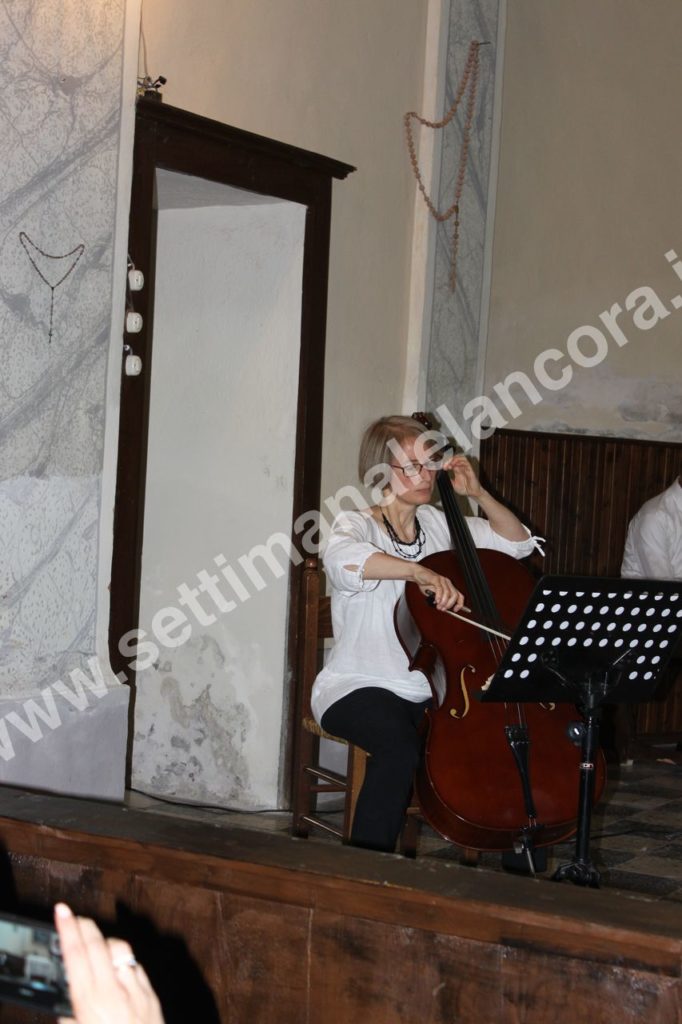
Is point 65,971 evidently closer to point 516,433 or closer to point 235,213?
point 235,213

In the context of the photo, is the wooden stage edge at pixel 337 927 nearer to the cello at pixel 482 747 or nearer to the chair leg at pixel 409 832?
the cello at pixel 482 747

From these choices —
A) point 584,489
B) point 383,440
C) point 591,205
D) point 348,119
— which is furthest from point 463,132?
point 383,440

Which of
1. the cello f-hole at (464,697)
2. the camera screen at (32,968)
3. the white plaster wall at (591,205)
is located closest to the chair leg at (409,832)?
the cello f-hole at (464,697)

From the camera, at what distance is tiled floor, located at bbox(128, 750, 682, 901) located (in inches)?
175

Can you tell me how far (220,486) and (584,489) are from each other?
8.03 ft

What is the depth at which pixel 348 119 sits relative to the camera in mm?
5305

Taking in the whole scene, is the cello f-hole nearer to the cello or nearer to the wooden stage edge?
the cello

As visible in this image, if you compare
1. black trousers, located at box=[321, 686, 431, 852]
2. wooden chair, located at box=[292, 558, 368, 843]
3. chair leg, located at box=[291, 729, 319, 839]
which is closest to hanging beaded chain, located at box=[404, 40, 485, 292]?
wooden chair, located at box=[292, 558, 368, 843]

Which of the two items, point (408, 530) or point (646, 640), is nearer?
point (646, 640)

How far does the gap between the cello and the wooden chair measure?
73cm

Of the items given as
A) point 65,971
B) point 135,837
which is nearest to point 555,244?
point 135,837

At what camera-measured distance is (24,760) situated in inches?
149

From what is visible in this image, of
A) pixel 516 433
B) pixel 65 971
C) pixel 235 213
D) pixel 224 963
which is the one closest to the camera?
pixel 65 971

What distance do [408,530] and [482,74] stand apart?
283 centimetres
